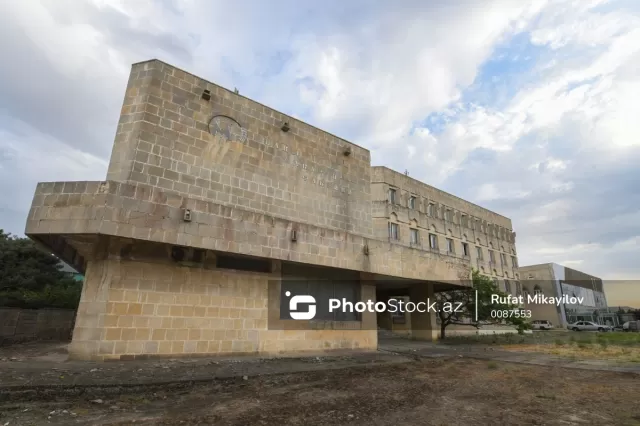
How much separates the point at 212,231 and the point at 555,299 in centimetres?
5850

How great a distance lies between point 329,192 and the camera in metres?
14.5

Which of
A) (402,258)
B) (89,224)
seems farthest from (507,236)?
(89,224)

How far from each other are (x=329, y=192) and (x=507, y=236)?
39.5 metres

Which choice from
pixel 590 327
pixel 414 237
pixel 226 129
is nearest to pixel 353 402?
pixel 226 129

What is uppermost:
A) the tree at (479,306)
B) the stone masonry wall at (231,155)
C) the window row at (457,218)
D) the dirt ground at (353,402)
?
the window row at (457,218)

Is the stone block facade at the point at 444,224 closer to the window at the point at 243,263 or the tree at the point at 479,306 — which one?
the tree at the point at 479,306

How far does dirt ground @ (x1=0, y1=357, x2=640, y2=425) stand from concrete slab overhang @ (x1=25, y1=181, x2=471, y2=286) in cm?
396

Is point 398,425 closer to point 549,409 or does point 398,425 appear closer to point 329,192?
point 549,409

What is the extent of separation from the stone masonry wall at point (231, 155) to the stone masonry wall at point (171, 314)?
265 centimetres

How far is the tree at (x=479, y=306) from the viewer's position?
19953 millimetres

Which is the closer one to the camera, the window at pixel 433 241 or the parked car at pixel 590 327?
the window at pixel 433 241

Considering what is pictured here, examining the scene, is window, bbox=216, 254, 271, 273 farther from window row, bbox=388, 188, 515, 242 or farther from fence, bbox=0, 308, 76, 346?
window row, bbox=388, 188, 515, 242

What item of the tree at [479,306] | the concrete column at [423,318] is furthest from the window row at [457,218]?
the concrete column at [423,318]

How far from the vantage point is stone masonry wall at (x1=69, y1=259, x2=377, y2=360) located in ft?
29.5
